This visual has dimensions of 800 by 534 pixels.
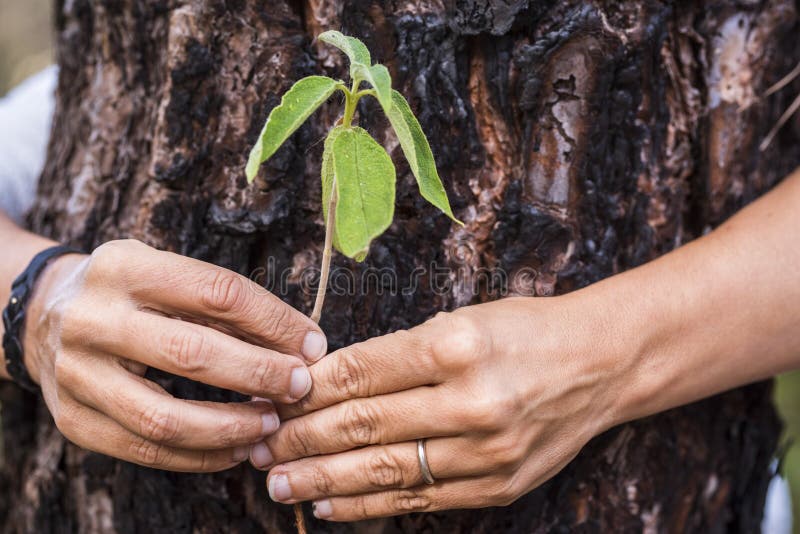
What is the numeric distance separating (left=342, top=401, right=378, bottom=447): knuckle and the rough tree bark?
193 millimetres

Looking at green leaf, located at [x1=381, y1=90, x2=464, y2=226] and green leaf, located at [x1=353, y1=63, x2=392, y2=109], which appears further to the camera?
green leaf, located at [x1=381, y1=90, x2=464, y2=226]

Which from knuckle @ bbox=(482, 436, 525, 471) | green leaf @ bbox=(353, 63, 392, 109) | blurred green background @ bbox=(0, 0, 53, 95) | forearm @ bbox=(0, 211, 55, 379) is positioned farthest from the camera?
blurred green background @ bbox=(0, 0, 53, 95)

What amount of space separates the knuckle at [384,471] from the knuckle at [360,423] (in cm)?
2

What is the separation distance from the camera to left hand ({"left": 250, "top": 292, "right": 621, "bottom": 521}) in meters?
0.82

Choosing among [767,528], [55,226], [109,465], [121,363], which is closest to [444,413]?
[121,363]

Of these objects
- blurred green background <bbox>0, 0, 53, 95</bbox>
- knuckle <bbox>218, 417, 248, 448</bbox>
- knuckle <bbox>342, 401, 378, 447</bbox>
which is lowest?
blurred green background <bbox>0, 0, 53, 95</bbox>

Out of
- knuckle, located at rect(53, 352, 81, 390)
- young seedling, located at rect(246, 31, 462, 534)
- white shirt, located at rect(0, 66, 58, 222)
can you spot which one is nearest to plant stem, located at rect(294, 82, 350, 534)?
young seedling, located at rect(246, 31, 462, 534)

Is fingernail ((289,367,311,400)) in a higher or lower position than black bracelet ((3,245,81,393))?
higher

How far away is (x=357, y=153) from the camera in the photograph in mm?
734

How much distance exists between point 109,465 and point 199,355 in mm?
509

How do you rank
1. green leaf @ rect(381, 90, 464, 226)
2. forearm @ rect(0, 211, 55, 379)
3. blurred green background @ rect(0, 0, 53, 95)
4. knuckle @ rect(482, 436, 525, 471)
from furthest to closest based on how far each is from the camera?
blurred green background @ rect(0, 0, 53, 95) → forearm @ rect(0, 211, 55, 379) → knuckle @ rect(482, 436, 525, 471) → green leaf @ rect(381, 90, 464, 226)

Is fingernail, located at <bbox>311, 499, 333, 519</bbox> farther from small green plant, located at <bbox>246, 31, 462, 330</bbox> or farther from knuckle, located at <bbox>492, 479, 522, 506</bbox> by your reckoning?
small green plant, located at <bbox>246, 31, 462, 330</bbox>

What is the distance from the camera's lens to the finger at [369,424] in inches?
32.4

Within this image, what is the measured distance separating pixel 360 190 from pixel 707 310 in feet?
1.80
